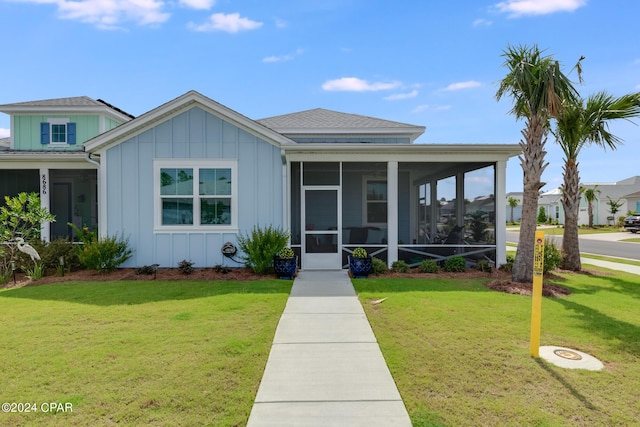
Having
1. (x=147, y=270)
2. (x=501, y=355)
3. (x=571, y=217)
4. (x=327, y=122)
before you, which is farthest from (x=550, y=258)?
(x=147, y=270)

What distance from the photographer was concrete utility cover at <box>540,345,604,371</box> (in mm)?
4172

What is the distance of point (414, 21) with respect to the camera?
1027 cm

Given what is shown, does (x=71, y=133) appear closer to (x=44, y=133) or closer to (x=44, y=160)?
(x=44, y=133)

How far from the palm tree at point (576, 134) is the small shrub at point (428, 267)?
436 cm

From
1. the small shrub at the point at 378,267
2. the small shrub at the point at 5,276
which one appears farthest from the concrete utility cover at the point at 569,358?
the small shrub at the point at 5,276

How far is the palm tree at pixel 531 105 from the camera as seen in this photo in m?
8.35

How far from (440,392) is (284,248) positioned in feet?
20.9

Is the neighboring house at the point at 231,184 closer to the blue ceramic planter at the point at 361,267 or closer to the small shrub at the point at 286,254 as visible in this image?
the small shrub at the point at 286,254

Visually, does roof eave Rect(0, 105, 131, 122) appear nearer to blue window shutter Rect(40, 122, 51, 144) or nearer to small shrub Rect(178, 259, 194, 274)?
blue window shutter Rect(40, 122, 51, 144)

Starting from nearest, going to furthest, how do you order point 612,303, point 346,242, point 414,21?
1. point 612,303
2. point 414,21
3. point 346,242

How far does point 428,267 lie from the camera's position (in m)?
9.91

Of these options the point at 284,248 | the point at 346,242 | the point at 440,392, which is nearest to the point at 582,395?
the point at 440,392

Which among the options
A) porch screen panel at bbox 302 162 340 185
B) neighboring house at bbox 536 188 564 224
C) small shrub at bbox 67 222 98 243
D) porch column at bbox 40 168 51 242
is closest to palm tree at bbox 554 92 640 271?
porch screen panel at bbox 302 162 340 185

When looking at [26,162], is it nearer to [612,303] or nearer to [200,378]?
[200,378]
